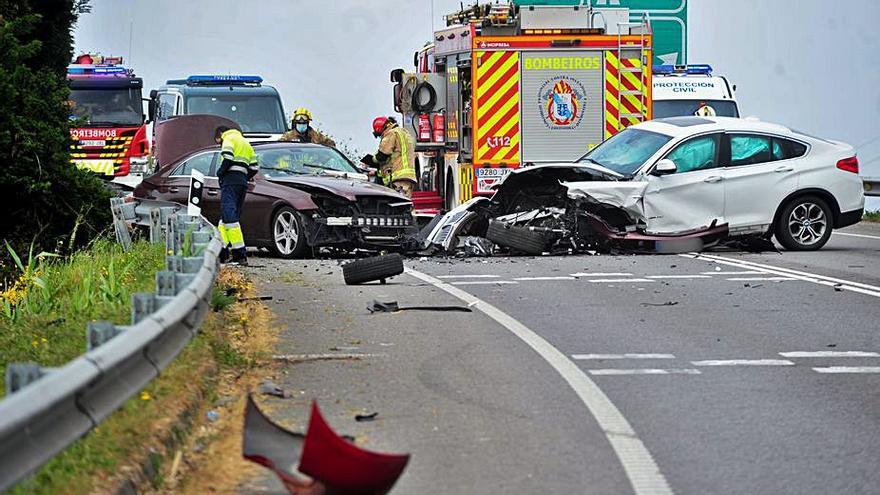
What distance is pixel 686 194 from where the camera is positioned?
58.9ft

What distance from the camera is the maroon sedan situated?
1761 cm

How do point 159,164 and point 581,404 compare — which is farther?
point 159,164

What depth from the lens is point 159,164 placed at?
1067 inches

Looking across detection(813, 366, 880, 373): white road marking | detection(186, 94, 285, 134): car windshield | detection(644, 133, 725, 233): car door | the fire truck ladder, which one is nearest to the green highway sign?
the fire truck ladder

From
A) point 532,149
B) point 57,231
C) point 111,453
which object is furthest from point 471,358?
point 532,149

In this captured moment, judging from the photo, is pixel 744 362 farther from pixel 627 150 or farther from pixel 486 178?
pixel 486 178

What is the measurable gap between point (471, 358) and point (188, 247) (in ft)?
7.98

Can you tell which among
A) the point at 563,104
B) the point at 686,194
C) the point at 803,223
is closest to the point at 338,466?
the point at 686,194

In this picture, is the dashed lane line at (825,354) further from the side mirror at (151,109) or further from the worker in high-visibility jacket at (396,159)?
the side mirror at (151,109)

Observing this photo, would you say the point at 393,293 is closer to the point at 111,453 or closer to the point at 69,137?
the point at 69,137

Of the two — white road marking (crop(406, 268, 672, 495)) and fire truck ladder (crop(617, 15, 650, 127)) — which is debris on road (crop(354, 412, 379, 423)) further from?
fire truck ladder (crop(617, 15, 650, 127))

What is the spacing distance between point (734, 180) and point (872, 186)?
9.06 meters

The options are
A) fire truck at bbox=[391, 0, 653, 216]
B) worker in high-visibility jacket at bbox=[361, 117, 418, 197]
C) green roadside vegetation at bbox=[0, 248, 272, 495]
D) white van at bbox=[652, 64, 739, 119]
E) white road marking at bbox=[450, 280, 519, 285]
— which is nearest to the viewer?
green roadside vegetation at bbox=[0, 248, 272, 495]

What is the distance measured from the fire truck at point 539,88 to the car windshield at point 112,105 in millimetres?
9992
